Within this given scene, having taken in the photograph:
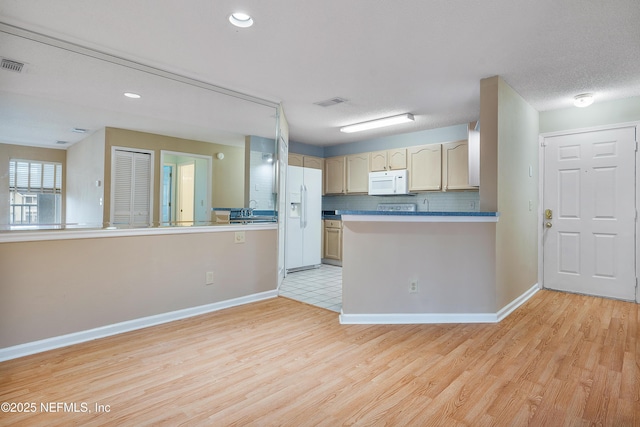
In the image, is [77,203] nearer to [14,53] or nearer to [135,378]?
[14,53]

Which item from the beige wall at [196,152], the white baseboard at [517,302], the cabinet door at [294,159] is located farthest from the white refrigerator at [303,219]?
the white baseboard at [517,302]

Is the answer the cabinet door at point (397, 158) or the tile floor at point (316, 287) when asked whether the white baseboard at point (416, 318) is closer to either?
the tile floor at point (316, 287)

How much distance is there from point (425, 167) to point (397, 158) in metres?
0.55

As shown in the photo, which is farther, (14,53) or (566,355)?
(566,355)

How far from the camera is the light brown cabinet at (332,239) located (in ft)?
20.4

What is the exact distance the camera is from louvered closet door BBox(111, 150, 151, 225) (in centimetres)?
280

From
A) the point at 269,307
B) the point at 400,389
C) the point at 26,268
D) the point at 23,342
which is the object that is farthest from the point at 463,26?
the point at 23,342

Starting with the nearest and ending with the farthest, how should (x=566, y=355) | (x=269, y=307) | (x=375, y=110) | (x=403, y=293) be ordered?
(x=566, y=355)
(x=403, y=293)
(x=269, y=307)
(x=375, y=110)

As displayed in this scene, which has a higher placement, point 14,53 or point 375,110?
point 375,110

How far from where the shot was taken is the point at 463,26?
7.64ft

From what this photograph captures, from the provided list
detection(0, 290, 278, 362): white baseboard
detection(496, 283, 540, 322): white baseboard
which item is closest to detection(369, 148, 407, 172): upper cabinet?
detection(496, 283, 540, 322): white baseboard

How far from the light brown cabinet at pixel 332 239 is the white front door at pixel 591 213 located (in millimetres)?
3180

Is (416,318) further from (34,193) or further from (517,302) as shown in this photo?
(34,193)

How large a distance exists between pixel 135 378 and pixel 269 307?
5.38 ft
